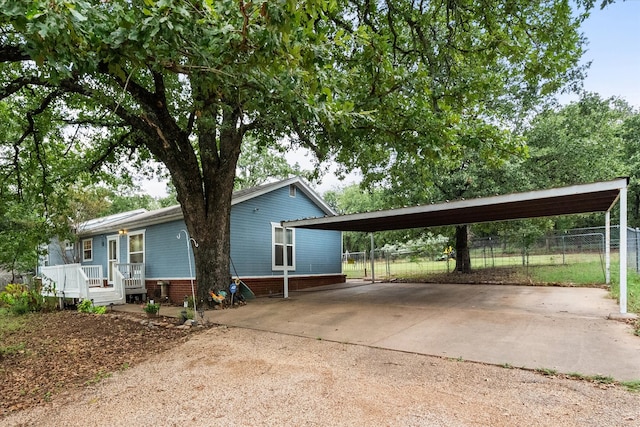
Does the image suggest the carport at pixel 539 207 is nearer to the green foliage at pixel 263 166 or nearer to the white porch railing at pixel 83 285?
the white porch railing at pixel 83 285

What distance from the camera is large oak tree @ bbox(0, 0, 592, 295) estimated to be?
338cm

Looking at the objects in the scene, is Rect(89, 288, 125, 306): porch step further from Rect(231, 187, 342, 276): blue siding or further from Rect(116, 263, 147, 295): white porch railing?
Rect(231, 187, 342, 276): blue siding

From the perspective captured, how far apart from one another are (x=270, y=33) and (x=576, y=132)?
14425mm

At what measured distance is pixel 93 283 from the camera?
40.4ft

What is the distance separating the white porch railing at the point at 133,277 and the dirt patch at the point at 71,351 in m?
3.24

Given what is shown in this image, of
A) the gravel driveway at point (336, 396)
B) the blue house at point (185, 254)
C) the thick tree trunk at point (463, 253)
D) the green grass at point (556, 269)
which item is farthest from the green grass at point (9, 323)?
the thick tree trunk at point (463, 253)

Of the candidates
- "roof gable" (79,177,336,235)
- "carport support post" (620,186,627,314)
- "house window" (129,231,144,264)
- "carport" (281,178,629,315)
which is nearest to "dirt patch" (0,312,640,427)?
"carport support post" (620,186,627,314)

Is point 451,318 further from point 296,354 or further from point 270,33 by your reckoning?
point 270,33

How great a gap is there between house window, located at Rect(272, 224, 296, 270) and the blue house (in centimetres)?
4

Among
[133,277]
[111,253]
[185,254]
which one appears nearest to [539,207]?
[185,254]

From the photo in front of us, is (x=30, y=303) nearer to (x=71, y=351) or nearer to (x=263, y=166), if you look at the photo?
(x=71, y=351)

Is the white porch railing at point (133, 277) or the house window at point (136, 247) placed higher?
the house window at point (136, 247)

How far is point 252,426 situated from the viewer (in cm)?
318

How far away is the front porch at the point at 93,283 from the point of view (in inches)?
429
